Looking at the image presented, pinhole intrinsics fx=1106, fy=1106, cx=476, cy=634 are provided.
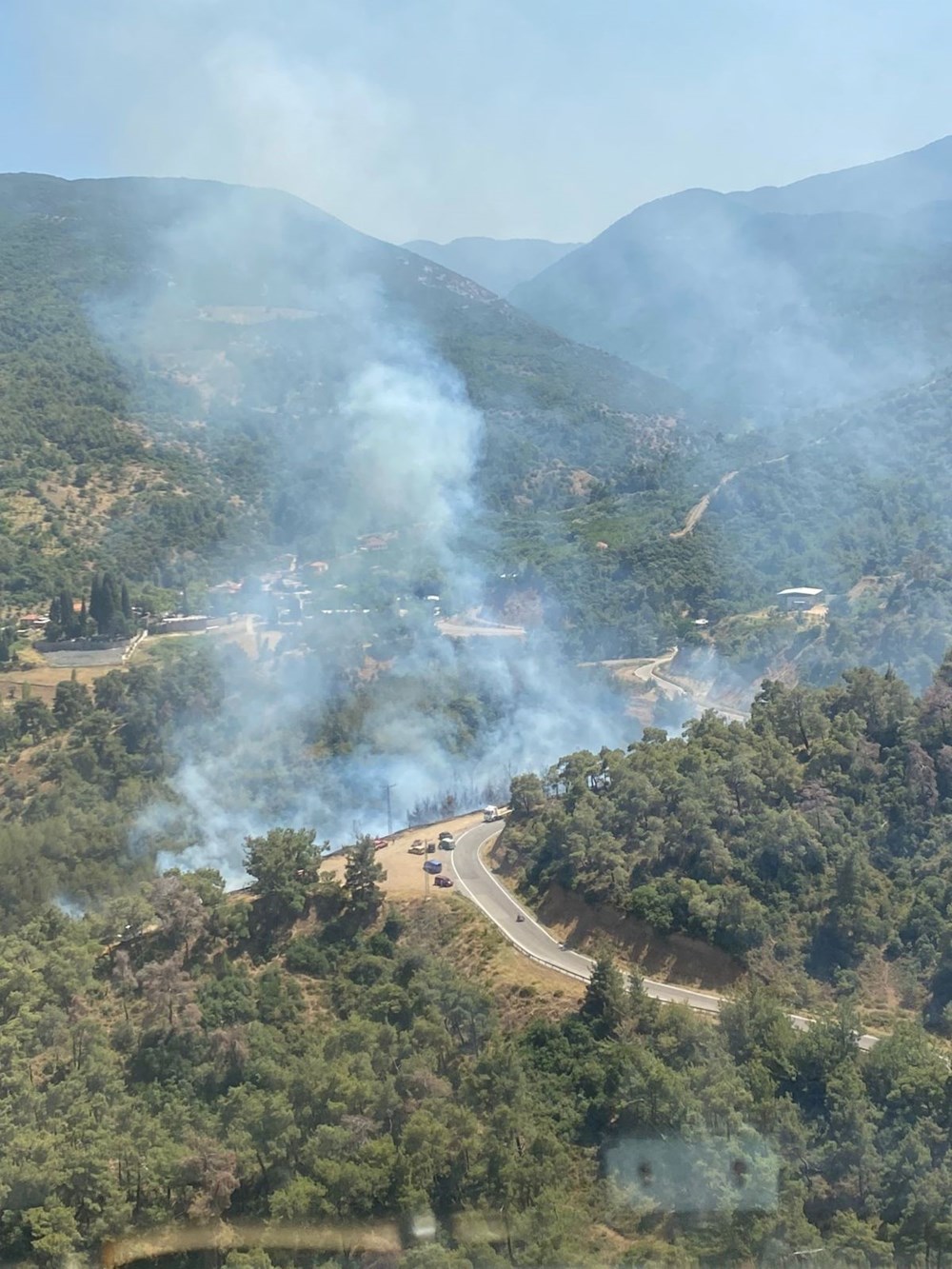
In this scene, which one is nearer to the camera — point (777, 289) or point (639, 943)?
point (639, 943)

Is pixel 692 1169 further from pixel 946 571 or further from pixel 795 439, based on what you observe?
pixel 795 439

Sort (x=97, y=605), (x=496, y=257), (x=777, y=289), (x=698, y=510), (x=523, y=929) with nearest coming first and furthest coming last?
(x=523, y=929) → (x=97, y=605) → (x=698, y=510) → (x=777, y=289) → (x=496, y=257)

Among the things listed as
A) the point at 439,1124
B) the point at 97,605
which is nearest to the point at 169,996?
the point at 439,1124

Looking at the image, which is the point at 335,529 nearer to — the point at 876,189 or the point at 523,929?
the point at 523,929

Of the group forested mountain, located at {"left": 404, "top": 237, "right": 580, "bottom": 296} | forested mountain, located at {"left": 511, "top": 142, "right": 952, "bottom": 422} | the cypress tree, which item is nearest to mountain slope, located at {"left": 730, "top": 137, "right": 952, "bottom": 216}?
forested mountain, located at {"left": 511, "top": 142, "right": 952, "bottom": 422}

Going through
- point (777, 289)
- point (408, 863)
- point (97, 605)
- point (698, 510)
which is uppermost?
point (777, 289)

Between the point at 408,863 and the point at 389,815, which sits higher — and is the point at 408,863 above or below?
above

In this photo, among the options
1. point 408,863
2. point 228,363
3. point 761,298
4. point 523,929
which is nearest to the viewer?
point 523,929

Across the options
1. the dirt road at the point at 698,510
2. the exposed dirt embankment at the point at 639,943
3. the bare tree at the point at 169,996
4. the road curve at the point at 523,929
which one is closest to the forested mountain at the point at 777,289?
the dirt road at the point at 698,510
